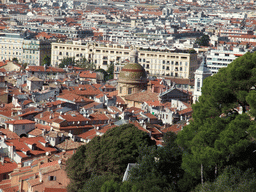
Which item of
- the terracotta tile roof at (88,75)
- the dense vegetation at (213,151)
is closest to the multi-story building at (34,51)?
the terracotta tile roof at (88,75)

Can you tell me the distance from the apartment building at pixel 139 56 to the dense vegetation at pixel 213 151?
64549 millimetres

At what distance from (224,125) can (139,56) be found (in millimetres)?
74929

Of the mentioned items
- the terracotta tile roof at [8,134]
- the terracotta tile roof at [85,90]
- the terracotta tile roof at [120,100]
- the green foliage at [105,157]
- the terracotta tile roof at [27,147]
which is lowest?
the terracotta tile roof at [85,90]

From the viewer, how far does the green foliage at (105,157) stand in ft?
102

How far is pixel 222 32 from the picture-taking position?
159m

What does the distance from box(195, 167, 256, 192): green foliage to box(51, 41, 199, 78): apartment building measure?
68002 millimetres

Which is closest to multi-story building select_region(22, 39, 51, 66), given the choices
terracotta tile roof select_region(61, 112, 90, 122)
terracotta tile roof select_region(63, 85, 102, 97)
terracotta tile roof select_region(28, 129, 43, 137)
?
terracotta tile roof select_region(63, 85, 102, 97)

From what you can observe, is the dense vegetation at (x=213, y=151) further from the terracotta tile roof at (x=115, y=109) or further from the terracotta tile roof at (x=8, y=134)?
the terracotta tile roof at (x=115, y=109)

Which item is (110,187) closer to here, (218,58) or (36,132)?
(36,132)

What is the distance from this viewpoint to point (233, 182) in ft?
78.8

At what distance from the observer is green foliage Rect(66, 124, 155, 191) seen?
3109 centimetres

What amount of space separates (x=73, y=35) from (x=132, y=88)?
2893 inches

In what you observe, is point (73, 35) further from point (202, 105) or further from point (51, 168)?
point (202, 105)

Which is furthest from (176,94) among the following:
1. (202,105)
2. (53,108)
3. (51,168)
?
(202,105)
